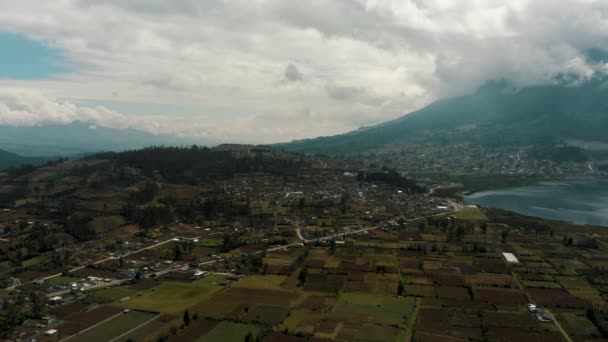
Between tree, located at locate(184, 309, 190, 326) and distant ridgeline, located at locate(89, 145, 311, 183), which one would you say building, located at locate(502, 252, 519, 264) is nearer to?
tree, located at locate(184, 309, 190, 326)

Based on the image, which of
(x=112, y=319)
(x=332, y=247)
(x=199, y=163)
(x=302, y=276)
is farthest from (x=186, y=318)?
(x=199, y=163)

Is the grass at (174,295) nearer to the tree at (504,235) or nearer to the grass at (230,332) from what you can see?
the grass at (230,332)

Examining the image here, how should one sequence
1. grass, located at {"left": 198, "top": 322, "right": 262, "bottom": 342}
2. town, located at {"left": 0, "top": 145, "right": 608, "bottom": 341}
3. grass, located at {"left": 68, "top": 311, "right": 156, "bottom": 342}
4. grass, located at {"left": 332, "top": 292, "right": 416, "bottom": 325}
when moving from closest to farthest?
grass, located at {"left": 198, "top": 322, "right": 262, "bottom": 342}
grass, located at {"left": 68, "top": 311, "right": 156, "bottom": 342}
town, located at {"left": 0, "top": 145, "right": 608, "bottom": 341}
grass, located at {"left": 332, "top": 292, "right": 416, "bottom": 325}

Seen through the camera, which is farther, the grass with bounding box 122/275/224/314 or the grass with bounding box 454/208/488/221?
the grass with bounding box 454/208/488/221

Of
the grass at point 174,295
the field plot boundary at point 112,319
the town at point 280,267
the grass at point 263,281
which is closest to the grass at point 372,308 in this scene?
the town at point 280,267

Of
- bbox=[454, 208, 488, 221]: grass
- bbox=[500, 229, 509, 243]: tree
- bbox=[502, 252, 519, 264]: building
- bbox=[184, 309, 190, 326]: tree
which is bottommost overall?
bbox=[184, 309, 190, 326]: tree

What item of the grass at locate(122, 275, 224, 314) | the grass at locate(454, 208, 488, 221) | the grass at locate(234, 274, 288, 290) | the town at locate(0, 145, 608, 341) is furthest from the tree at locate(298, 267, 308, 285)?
the grass at locate(454, 208, 488, 221)

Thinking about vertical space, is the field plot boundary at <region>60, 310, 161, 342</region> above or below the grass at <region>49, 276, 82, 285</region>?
below

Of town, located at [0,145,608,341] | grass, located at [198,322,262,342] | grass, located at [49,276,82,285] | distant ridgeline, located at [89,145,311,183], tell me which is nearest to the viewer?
grass, located at [198,322,262,342]
